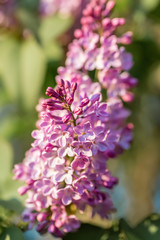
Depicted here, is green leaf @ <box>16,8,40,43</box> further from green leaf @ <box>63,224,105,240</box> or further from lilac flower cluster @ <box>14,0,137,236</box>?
green leaf @ <box>63,224,105,240</box>

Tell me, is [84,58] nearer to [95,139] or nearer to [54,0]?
[95,139]

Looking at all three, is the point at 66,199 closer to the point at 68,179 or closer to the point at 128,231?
the point at 68,179

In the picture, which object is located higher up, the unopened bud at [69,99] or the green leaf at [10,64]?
the green leaf at [10,64]

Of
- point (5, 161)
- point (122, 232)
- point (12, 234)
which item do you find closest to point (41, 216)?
point (12, 234)

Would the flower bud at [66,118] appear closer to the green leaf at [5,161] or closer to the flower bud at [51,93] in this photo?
the flower bud at [51,93]

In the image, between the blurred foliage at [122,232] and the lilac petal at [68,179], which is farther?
the blurred foliage at [122,232]

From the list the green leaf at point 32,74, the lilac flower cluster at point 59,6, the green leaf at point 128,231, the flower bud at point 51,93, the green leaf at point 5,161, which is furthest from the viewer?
the lilac flower cluster at point 59,6

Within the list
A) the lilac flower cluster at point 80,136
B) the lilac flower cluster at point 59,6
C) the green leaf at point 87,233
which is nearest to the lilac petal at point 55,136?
the lilac flower cluster at point 80,136
